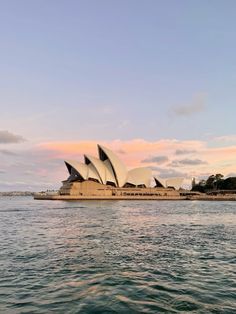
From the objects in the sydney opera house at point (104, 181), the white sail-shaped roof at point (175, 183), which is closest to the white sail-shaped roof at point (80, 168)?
the sydney opera house at point (104, 181)

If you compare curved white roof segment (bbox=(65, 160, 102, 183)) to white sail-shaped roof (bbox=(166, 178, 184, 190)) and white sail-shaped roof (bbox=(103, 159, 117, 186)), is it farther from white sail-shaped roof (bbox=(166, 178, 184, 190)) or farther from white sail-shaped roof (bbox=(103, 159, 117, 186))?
white sail-shaped roof (bbox=(166, 178, 184, 190))

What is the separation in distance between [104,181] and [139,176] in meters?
16.0

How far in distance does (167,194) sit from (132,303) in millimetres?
116646

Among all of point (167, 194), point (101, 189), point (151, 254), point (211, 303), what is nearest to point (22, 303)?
point (211, 303)

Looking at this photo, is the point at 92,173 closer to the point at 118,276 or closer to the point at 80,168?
the point at 80,168

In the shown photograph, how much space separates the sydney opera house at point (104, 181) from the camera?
105 m

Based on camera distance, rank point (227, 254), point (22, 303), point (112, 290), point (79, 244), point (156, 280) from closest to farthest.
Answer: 1. point (22, 303)
2. point (112, 290)
3. point (156, 280)
4. point (227, 254)
5. point (79, 244)

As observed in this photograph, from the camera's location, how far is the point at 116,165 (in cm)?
10575

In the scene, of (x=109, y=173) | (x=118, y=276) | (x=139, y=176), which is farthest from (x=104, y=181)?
(x=118, y=276)

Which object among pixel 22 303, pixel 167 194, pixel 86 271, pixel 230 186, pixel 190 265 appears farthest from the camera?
pixel 230 186

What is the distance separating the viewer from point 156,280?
11062mm

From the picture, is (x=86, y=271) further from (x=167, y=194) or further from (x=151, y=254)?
(x=167, y=194)

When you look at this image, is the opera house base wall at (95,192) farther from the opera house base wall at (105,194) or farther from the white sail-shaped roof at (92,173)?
the white sail-shaped roof at (92,173)

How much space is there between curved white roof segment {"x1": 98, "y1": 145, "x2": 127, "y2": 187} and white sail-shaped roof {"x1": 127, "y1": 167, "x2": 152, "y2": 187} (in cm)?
566
